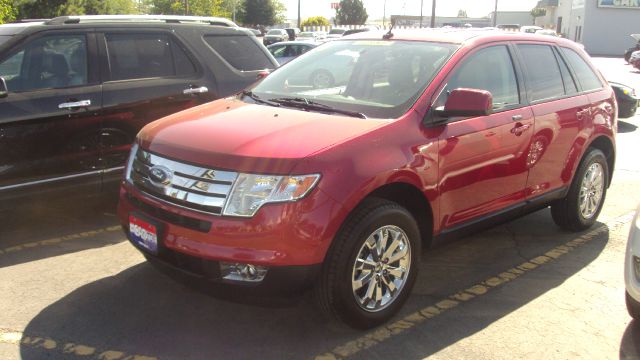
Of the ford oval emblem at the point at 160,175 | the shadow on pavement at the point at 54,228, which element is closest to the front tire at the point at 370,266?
the ford oval emblem at the point at 160,175

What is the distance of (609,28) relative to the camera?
48.8 metres

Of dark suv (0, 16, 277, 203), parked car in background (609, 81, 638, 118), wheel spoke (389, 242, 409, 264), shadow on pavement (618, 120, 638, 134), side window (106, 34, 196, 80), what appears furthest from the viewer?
parked car in background (609, 81, 638, 118)

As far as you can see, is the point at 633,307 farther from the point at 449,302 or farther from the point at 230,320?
the point at 230,320

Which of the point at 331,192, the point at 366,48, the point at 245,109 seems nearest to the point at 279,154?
the point at 331,192

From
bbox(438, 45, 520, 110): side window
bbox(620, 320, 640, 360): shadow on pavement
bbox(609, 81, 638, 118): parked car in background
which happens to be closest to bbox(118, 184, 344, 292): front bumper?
bbox(438, 45, 520, 110): side window

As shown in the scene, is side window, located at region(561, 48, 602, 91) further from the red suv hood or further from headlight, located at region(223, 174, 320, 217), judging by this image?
headlight, located at region(223, 174, 320, 217)

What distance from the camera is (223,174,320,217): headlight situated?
3121 mm

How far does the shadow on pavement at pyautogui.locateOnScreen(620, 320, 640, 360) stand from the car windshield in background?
1908mm

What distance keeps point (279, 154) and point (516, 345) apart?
5.81ft

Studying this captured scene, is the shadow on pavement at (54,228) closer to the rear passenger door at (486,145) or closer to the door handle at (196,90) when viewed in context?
the door handle at (196,90)

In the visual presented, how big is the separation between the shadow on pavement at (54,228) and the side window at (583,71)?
13.7 ft

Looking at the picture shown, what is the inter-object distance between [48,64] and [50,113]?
487 mm

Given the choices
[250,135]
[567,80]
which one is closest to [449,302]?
[250,135]

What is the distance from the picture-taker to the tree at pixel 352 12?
83.4 m
